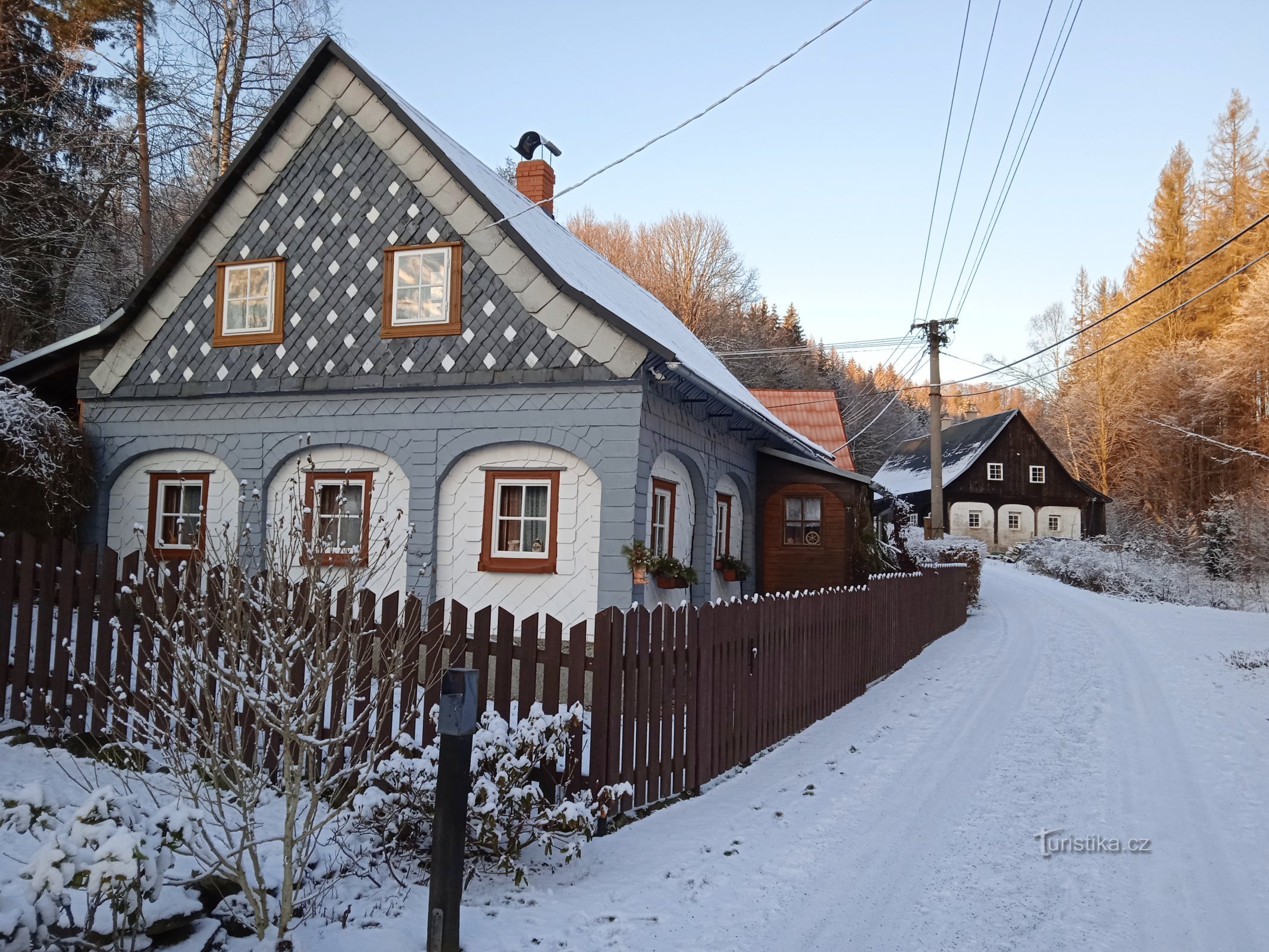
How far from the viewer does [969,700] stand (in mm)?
9453

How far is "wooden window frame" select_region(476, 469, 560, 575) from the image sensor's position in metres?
9.85

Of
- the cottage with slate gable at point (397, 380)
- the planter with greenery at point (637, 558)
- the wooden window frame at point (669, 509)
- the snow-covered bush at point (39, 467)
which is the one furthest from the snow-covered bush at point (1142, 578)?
the snow-covered bush at point (39, 467)

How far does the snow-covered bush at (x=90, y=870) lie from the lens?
9.08 ft

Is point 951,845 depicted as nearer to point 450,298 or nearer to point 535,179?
point 450,298

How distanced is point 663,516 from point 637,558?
6.80ft

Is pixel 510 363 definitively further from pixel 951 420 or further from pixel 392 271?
pixel 951 420

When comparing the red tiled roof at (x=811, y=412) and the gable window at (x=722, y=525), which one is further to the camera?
the red tiled roof at (x=811, y=412)

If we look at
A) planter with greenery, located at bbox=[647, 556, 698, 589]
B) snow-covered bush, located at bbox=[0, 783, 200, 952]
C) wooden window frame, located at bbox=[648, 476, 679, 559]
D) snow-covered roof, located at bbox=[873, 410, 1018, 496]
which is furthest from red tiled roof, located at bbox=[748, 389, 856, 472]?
snow-covered bush, located at bbox=[0, 783, 200, 952]

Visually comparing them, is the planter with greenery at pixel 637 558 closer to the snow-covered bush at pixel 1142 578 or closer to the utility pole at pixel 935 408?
the utility pole at pixel 935 408

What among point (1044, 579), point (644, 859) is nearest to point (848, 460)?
point (1044, 579)

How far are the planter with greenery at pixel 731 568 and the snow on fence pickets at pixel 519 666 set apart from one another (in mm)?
4943

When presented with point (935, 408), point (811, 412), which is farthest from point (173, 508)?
point (935, 408)

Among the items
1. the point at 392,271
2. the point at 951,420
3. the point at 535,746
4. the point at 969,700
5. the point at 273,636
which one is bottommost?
the point at 969,700

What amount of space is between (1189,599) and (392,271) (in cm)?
2369
